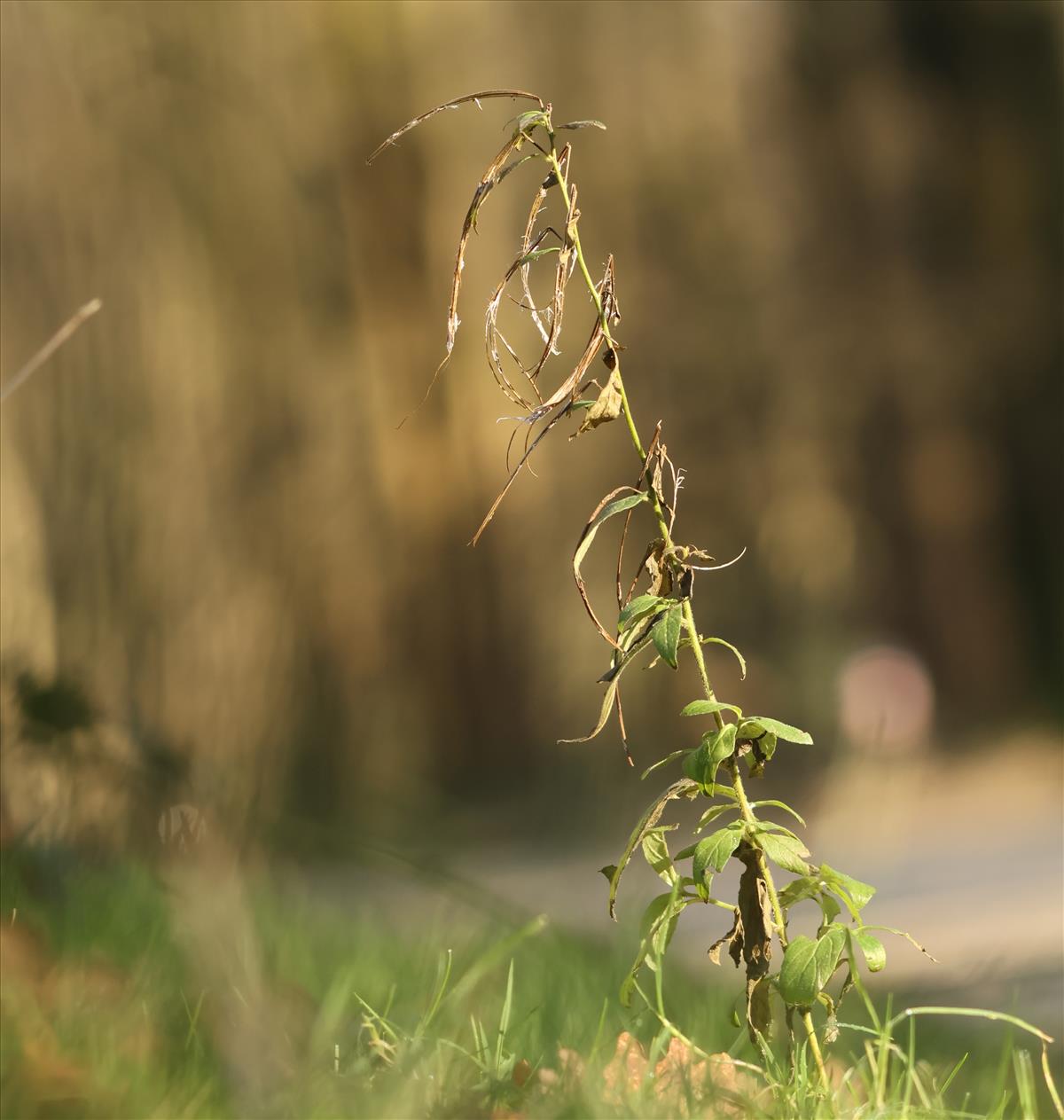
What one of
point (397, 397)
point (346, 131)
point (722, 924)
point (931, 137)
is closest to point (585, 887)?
point (722, 924)

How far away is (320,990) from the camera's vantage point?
1.15 m

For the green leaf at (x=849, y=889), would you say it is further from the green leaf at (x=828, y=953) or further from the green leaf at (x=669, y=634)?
the green leaf at (x=669, y=634)

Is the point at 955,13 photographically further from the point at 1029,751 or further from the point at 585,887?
the point at 585,887

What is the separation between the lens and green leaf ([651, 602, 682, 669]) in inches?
33.5

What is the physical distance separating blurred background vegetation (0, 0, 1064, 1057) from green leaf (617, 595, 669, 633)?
190 centimetres

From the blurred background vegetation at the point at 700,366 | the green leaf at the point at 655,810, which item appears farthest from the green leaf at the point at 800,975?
the blurred background vegetation at the point at 700,366

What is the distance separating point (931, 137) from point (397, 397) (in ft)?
4.73

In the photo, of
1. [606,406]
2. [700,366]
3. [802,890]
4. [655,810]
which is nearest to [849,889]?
[802,890]

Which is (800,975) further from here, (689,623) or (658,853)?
(689,623)

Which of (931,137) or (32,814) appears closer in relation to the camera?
(32,814)

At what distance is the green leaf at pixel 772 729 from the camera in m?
0.88

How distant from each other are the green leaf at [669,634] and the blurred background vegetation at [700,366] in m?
1.92

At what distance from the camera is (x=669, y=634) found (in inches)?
34.0

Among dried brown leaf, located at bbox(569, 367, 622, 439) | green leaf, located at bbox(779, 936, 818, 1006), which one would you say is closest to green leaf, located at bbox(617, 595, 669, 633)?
dried brown leaf, located at bbox(569, 367, 622, 439)
